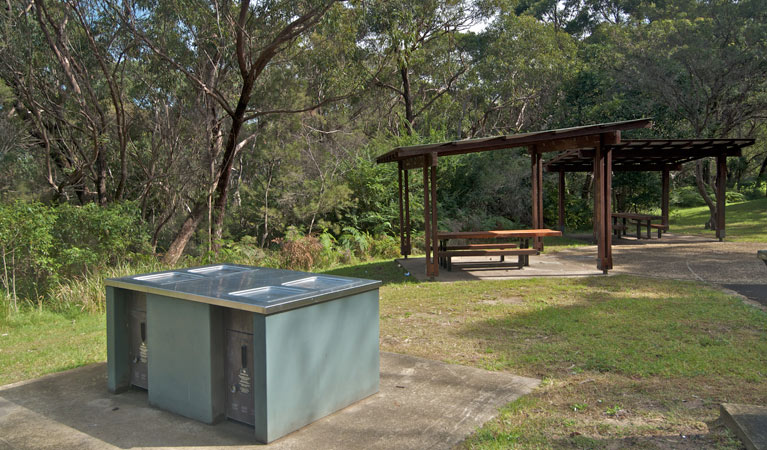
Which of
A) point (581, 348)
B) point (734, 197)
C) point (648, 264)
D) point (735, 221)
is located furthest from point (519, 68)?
point (581, 348)

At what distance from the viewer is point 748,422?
3352 millimetres

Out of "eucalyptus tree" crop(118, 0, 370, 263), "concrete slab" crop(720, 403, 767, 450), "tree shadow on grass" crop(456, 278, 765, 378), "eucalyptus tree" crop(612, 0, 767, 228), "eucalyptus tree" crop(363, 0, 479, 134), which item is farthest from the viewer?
"eucalyptus tree" crop(363, 0, 479, 134)

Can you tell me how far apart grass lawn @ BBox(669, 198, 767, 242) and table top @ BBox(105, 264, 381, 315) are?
15.5 meters

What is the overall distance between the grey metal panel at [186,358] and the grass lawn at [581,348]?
1.79 meters

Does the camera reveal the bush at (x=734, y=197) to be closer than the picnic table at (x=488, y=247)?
No

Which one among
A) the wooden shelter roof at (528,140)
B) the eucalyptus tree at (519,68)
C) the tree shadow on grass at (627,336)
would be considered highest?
the eucalyptus tree at (519,68)

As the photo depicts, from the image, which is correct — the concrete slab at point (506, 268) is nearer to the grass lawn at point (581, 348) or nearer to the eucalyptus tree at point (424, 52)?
the grass lawn at point (581, 348)

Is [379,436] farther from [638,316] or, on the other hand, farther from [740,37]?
[740,37]

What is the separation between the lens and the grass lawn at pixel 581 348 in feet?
11.9

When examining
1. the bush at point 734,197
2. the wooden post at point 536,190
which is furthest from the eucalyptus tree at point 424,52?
the bush at point 734,197

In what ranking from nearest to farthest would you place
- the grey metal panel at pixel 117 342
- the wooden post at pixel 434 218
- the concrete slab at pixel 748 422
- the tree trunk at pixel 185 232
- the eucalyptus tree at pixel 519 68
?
the concrete slab at pixel 748 422
the grey metal panel at pixel 117 342
the wooden post at pixel 434 218
the tree trunk at pixel 185 232
the eucalyptus tree at pixel 519 68

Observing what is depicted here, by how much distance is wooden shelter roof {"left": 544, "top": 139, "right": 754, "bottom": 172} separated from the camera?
13.9 metres

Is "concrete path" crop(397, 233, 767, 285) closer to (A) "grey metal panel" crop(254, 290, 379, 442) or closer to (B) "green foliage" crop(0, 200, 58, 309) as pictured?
(A) "grey metal panel" crop(254, 290, 379, 442)

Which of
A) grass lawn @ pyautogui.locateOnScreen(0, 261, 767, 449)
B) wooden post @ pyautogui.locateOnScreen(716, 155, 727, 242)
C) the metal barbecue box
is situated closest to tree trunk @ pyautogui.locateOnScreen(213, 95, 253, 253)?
grass lawn @ pyautogui.locateOnScreen(0, 261, 767, 449)
